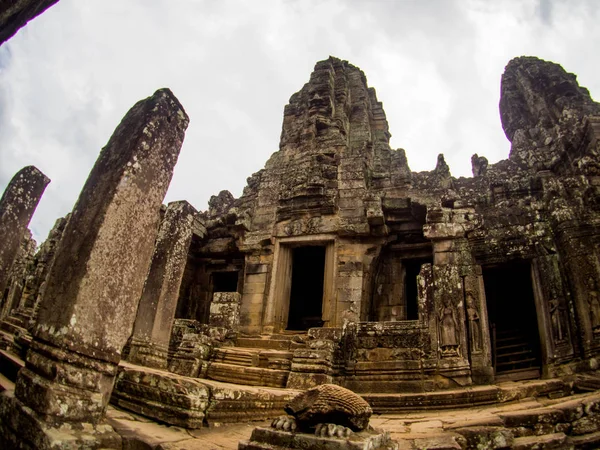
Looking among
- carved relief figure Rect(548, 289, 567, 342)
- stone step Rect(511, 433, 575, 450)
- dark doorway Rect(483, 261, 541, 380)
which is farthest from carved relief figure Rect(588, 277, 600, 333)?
stone step Rect(511, 433, 575, 450)

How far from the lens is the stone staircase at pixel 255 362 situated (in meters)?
7.39

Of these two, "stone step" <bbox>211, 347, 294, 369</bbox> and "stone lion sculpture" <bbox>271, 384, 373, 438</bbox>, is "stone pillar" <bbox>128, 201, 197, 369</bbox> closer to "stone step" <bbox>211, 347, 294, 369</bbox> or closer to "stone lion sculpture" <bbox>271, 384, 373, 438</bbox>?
"stone step" <bbox>211, 347, 294, 369</bbox>

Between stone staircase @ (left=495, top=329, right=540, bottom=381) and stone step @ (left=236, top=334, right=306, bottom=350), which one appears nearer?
stone staircase @ (left=495, top=329, right=540, bottom=381)

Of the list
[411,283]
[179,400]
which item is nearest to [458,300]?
[411,283]

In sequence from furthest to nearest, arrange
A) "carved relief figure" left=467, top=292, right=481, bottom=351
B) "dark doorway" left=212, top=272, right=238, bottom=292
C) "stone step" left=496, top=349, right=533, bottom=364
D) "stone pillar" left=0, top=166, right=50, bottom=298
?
"dark doorway" left=212, top=272, right=238, bottom=292 → "stone pillar" left=0, top=166, right=50, bottom=298 → "stone step" left=496, top=349, right=533, bottom=364 → "carved relief figure" left=467, top=292, right=481, bottom=351

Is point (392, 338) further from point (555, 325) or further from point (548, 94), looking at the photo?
point (548, 94)

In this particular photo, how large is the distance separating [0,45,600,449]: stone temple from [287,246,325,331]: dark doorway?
79mm

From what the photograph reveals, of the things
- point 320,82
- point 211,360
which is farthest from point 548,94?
point 211,360

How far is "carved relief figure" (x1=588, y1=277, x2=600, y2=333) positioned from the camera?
6.57 meters

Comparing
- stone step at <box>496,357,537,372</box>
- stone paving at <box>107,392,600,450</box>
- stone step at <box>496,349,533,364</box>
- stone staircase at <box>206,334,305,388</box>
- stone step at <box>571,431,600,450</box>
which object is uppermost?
stone step at <box>496,349,533,364</box>

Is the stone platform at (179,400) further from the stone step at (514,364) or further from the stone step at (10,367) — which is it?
the stone step at (514,364)

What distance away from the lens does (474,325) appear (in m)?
7.71

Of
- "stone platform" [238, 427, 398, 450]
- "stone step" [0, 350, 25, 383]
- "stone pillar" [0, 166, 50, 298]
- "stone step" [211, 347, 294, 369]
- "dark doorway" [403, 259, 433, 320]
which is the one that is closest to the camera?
"stone platform" [238, 427, 398, 450]

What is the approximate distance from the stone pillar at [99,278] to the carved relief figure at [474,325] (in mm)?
6298
